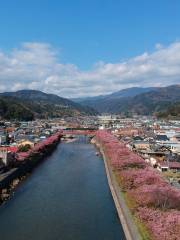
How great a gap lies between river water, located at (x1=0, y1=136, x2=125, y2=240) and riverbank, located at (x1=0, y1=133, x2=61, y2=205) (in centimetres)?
44

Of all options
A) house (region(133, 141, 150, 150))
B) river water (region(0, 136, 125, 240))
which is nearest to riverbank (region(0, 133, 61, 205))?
river water (region(0, 136, 125, 240))

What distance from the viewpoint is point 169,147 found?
37.2 metres

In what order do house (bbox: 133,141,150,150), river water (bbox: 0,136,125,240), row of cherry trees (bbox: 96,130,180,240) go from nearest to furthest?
row of cherry trees (bbox: 96,130,180,240) → river water (bbox: 0,136,125,240) → house (bbox: 133,141,150,150)

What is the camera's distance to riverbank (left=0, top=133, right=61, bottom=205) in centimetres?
1962

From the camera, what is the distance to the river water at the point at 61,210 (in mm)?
13688

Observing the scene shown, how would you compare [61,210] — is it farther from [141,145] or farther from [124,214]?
[141,145]

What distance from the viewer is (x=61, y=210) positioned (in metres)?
16.6

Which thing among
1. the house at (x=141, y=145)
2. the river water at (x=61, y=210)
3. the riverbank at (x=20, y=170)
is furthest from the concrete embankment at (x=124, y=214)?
the house at (x=141, y=145)

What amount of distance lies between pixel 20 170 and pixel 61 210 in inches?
356

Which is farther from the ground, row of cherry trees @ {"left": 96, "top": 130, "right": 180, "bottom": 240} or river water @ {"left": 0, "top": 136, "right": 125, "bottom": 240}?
row of cherry trees @ {"left": 96, "top": 130, "right": 180, "bottom": 240}

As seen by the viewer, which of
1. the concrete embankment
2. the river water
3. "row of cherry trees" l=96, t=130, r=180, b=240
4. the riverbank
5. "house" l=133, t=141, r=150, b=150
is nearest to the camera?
"row of cherry trees" l=96, t=130, r=180, b=240

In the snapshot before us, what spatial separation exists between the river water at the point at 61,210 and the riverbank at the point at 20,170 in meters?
0.44

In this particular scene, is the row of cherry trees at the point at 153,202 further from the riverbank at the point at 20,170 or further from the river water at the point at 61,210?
the riverbank at the point at 20,170

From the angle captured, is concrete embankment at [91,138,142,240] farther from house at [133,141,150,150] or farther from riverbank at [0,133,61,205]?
house at [133,141,150,150]
